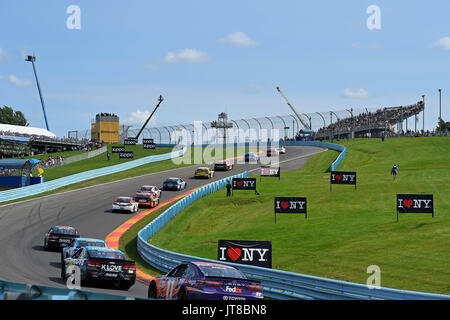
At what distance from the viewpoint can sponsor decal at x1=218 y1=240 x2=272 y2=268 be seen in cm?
1780

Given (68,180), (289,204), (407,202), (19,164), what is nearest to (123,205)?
(289,204)

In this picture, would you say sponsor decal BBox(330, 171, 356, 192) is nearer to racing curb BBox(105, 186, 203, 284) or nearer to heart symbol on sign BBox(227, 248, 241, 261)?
racing curb BBox(105, 186, 203, 284)

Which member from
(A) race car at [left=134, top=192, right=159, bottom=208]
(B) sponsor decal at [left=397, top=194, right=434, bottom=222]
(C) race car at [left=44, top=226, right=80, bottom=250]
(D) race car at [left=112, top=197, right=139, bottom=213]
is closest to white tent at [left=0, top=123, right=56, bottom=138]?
(A) race car at [left=134, top=192, right=159, bottom=208]

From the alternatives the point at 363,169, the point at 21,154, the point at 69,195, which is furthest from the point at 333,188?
the point at 21,154

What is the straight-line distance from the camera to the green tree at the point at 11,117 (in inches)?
6718

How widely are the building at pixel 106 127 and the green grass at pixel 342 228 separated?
74.9 m

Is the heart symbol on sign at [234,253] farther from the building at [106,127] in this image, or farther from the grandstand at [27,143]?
the building at [106,127]

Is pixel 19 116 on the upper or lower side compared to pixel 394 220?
upper

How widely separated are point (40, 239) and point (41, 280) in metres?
11.6

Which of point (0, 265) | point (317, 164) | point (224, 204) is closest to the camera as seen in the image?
point (0, 265)

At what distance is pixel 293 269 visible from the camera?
20.4 m

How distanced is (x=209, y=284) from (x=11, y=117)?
6844 inches

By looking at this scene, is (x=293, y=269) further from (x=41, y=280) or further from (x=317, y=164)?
(x=317, y=164)

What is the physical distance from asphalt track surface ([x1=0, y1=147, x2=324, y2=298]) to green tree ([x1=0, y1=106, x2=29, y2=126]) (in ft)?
399
